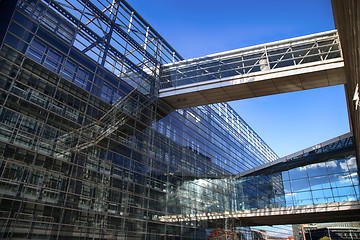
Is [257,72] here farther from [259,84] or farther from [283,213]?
[283,213]

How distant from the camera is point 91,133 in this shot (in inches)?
628

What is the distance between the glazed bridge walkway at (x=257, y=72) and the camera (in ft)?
64.6

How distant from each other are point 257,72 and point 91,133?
13398mm

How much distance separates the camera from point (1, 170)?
37.9 feet

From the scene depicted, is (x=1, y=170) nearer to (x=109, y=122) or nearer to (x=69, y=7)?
(x=109, y=122)

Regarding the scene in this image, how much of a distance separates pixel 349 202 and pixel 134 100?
851 inches

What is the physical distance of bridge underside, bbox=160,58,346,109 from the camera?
63.6ft

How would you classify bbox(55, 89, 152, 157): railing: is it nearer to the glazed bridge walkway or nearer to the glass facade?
the glass facade

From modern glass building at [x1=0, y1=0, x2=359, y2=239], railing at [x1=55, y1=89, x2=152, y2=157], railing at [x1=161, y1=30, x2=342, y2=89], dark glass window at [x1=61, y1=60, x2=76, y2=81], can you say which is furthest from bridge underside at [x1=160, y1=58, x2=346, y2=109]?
dark glass window at [x1=61, y1=60, x2=76, y2=81]

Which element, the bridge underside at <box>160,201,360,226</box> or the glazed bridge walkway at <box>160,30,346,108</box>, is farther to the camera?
the bridge underside at <box>160,201,360,226</box>


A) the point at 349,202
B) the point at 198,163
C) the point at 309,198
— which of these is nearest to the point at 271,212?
the point at 309,198

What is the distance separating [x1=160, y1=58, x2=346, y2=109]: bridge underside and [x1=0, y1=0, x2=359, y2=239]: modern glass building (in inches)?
83.2

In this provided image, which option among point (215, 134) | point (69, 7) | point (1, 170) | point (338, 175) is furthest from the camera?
point (215, 134)

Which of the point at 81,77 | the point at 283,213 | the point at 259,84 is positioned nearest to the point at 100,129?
the point at 81,77
